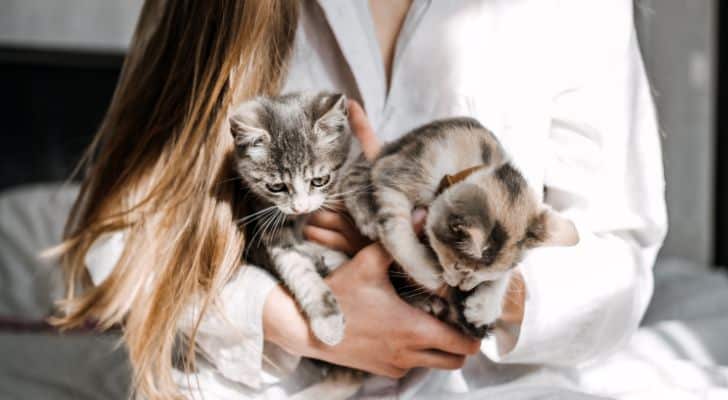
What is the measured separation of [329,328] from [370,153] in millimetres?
214

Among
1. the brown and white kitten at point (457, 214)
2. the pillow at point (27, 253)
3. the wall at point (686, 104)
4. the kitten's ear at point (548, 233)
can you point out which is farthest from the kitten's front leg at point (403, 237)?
the pillow at point (27, 253)

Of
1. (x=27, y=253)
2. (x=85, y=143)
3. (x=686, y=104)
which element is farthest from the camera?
(x=85, y=143)

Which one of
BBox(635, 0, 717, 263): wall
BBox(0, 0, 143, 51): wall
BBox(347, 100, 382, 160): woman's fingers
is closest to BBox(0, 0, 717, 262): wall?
BBox(635, 0, 717, 263): wall

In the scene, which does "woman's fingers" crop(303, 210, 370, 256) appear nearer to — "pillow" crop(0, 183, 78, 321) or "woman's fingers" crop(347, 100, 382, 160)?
"woman's fingers" crop(347, 100, 382, 160)

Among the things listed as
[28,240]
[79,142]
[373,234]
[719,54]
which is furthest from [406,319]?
[79,142]

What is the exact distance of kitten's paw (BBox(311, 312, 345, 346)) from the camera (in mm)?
769

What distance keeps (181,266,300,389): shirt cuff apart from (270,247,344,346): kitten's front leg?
4cm

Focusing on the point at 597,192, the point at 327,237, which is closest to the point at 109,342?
the point at 327,237

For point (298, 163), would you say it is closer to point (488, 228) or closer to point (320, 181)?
point (320, 181)

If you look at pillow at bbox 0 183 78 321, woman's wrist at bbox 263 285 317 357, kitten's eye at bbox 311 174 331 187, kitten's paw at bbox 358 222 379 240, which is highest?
kitten's eye at bbox 311 174 331 187

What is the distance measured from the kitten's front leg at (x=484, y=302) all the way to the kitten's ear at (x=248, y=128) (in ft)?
0.95

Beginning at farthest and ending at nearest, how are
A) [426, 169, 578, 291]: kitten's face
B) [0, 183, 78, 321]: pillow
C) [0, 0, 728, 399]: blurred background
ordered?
[0, 183, 78, 321]: pillow → [0, 0, 728, 399]: blurred background → [426, 169, 578, 291]: kitten's face

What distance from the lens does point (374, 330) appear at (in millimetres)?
808

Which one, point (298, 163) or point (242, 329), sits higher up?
point (298, 163)
